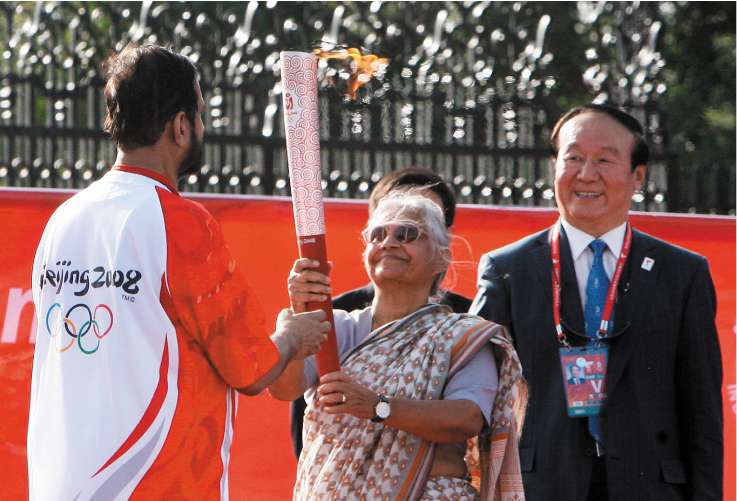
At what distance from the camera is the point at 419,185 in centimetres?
434

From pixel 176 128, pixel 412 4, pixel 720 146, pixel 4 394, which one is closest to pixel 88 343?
pixel 176 128

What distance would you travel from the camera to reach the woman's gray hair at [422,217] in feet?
11.0

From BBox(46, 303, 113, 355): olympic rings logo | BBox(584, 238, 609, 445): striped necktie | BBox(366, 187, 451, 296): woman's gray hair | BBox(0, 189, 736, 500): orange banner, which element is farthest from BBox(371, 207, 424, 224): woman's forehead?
BBox(0, 189, 736, 500): orange banner

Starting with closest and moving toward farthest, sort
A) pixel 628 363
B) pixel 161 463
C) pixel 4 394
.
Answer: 1. pixel 161 463
2. pixel 628 363
3. pixel 4 394

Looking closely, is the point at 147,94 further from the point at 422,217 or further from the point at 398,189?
the point at 398,189

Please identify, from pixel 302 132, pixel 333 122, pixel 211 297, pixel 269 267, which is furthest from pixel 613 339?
pixel 333 122

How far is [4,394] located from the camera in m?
4.58

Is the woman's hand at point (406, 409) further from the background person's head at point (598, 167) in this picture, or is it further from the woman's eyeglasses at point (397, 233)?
the background person's head at point (598, 167)

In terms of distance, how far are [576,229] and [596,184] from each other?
0.49 ft

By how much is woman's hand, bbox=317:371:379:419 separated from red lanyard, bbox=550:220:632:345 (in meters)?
0.76

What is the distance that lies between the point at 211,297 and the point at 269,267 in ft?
6.76

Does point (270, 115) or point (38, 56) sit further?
point (38, 56)

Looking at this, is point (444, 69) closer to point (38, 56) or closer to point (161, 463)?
point (38, 56)

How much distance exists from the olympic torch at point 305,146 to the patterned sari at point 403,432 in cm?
17
